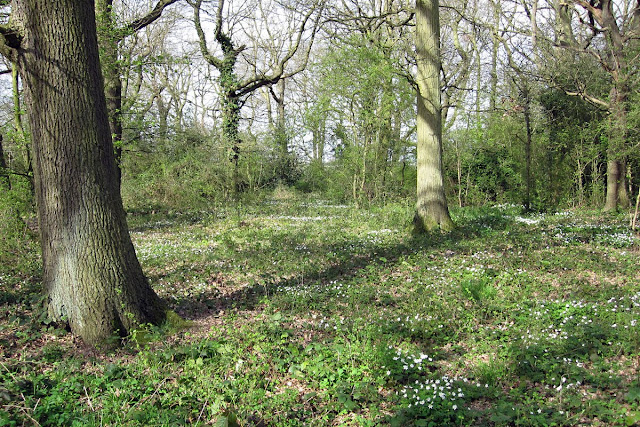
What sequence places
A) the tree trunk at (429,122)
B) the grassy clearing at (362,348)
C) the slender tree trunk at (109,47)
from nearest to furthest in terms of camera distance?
the grassy clearing at (362,348), the slender tree trunk at (109,47), the tree trunk at (429,122)

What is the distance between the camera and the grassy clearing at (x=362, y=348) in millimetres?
3305

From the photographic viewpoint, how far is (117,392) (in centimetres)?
358

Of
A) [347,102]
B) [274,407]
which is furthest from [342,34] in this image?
[274,407]

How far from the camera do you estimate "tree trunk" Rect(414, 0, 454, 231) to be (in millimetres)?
10250

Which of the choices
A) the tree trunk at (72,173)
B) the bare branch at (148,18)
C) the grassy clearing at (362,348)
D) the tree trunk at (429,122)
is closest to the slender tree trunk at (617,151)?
the grassy clearing at (362,348)

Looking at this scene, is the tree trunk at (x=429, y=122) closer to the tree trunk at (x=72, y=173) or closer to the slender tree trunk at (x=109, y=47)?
the slender tree trunk at (x=109, y=47)

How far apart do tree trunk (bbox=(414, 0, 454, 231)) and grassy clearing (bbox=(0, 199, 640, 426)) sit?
2.41 m

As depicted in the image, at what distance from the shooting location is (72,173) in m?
4.40

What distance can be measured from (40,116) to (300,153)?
69.0 feet

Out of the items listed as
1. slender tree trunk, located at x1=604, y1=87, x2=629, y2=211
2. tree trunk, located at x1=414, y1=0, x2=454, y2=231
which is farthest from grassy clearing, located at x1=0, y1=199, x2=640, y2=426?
slender tree trunk, located at x1=604, y1=87, x2=629, y2=211

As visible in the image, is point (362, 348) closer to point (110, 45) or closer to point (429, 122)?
point (429, 122)

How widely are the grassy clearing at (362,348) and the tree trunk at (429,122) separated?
7.92 ft

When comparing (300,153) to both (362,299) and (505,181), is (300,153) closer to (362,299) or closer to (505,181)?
(505,181)

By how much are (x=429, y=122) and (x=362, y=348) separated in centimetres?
755
